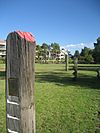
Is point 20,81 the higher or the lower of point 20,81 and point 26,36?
the lower

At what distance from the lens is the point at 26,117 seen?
70.1 inches

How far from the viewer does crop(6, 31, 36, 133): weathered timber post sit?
174cm

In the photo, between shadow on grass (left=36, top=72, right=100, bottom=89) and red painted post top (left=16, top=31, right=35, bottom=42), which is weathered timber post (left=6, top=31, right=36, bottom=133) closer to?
red painted post top (left=16, top=31, right=35, bottom=42)

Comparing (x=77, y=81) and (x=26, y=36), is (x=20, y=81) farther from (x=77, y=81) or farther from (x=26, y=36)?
(x=77, y=81)

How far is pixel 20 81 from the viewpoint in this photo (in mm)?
1768

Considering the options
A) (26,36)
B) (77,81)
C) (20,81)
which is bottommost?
(77,81)

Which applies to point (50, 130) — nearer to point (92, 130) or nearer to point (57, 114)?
point (92, 130)

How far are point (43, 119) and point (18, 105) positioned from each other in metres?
A: 3.73

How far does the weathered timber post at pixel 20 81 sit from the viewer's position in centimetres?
174

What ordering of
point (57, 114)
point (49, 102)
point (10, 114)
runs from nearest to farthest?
1. point (10, 114)
2. point (57, 114)
3. point (49, 102)

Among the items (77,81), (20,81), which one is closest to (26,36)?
(20,81)

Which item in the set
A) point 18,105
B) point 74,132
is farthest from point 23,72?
point 74,132

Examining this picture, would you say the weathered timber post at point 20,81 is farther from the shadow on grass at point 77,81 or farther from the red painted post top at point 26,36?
the shadow on grass at point 77,81

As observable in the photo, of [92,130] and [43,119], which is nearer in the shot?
[92,130]
